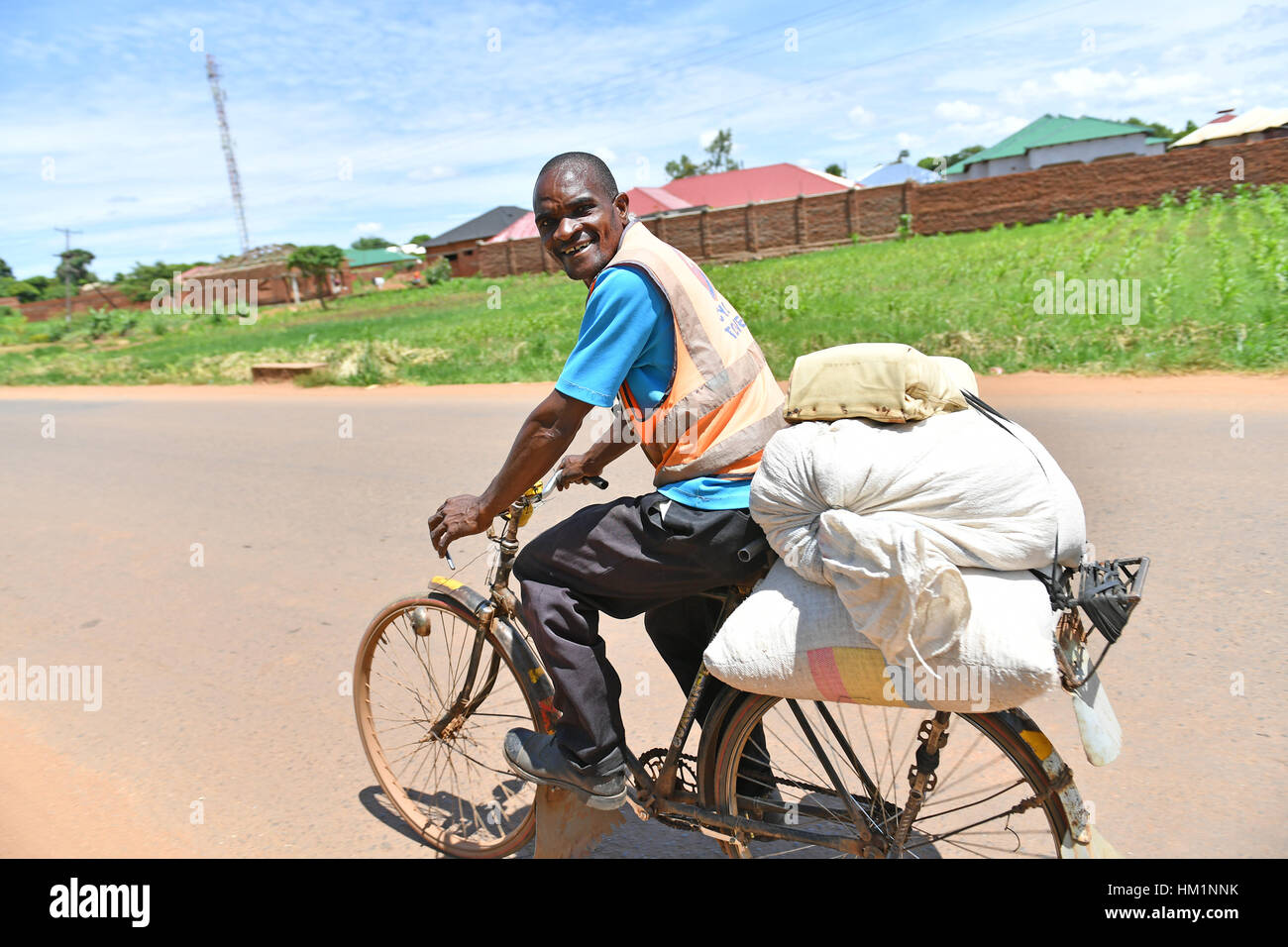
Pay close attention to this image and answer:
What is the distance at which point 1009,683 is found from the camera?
197cm

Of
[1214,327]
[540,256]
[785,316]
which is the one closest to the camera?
[1214,327]

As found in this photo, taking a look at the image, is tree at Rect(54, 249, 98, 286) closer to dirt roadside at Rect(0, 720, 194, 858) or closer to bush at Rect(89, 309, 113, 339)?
bush at Rect(89, 309, 113, 339)

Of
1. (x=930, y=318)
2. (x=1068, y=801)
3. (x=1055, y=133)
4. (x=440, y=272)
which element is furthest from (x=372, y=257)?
(x=1068, y=801)

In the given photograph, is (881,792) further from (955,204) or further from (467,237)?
(467,237)

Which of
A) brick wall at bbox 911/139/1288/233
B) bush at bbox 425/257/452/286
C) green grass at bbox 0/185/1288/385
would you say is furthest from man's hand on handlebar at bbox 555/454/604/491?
bush at bbox 425/257/452/286

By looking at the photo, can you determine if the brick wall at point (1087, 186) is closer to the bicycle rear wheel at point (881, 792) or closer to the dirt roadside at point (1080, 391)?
the dirt roadside at point (1080, 391)

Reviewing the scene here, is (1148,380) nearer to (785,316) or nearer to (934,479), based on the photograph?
(785,316)

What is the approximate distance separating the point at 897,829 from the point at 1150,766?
127 centimetres

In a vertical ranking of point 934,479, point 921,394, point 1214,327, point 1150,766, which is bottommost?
point 1150,766

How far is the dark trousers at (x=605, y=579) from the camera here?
2.46 meters

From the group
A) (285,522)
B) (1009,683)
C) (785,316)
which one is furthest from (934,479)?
(785,316)

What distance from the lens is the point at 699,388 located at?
245 centimetres

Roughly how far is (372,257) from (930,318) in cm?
7147

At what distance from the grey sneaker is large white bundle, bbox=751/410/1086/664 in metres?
0.92
